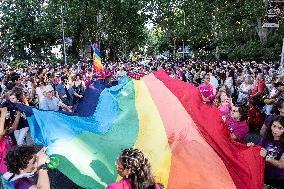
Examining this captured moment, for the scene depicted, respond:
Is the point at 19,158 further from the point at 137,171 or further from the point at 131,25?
the point at 131,25

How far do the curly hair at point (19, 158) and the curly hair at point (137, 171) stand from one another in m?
0.86

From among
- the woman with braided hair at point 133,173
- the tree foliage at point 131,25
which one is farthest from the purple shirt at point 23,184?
the tree foliage at point 131,25

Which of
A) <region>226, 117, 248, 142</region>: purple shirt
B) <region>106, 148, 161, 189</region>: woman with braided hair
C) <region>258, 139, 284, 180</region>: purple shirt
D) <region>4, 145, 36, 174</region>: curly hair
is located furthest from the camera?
<region>226, 117, 248, 142</region>: purple shirt

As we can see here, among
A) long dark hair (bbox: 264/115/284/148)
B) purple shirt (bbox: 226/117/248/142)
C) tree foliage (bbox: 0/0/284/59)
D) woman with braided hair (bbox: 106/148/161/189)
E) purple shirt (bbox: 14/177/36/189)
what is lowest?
tree foliage (bbox: 0/0/284/59)

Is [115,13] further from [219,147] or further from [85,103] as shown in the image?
[219,147]

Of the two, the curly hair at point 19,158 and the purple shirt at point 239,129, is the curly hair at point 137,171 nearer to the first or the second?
the curly hair at point 19,158

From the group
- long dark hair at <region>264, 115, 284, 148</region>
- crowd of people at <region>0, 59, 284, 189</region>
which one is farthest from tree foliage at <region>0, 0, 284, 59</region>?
long dark hair at <region>264, 115, 284, 148</region>

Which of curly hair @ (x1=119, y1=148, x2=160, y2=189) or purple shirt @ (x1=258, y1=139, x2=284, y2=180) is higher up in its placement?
curly hair @ (x1=119, y1=148, x2=160, y2=189)

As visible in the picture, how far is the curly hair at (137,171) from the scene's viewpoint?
131 inches

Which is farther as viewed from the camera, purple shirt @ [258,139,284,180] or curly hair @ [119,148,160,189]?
purple shirt @ [258,139,284,180]

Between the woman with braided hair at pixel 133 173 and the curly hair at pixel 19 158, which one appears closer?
the woman with braided hair at pixel 133 173

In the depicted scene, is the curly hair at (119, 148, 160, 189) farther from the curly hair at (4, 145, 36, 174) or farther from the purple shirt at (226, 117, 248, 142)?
the purple shirt at (226, 117, 248, 142)

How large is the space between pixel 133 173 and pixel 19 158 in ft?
3.44

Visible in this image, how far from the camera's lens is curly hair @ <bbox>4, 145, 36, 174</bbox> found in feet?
11.7
